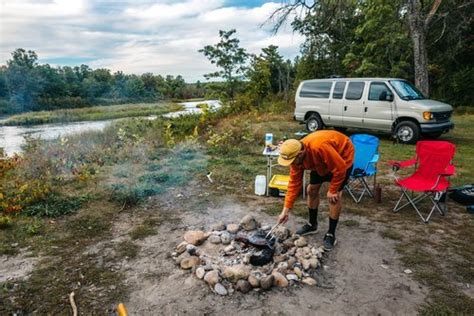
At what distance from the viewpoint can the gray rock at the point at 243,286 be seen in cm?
255

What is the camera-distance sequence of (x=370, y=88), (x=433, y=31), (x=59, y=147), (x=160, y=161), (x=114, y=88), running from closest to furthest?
(x=160, y=161) < (x=59, y=147) < (x=370, y=88) < (x=114, y=88) < (x=433, y=31)

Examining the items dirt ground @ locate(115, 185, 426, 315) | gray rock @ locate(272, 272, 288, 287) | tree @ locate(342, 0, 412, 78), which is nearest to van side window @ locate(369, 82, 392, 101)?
dirt ground @ locate(115, 185, 426, 315)

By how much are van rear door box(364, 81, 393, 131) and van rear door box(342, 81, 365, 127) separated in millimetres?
166

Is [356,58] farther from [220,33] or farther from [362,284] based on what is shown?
[362,284]

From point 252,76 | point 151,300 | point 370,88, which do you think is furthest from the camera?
point 252,76

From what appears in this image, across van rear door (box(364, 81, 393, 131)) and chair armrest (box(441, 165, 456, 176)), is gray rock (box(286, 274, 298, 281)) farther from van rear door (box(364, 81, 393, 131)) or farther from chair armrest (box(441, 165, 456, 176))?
van rear door (box(364, 81, 393, 131))

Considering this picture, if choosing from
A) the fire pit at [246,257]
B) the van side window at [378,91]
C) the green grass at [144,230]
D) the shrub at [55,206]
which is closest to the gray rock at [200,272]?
the fire pit at [246,257]

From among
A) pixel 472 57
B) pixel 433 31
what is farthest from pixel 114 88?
pixel 472 57

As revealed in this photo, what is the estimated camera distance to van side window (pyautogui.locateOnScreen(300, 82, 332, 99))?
30.5ft

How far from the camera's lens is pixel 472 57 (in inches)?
637

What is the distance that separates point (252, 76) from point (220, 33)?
3.56 meters

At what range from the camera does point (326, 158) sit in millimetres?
2797

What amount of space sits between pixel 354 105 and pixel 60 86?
15.0 m

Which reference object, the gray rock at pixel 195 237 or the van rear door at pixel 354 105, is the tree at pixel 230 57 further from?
the gray rock at pixel 195 237
